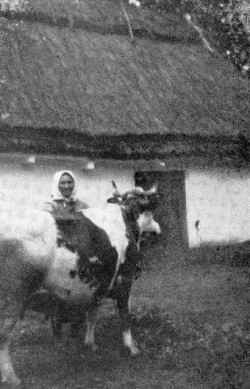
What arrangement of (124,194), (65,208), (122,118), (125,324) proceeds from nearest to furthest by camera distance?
(65,208), (125,324), (124,194), (122,118)

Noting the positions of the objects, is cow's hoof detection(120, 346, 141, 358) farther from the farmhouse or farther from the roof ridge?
the roof ridge

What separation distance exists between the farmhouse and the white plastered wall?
0.02m

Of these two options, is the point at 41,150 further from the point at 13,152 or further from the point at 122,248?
the point at 122,248

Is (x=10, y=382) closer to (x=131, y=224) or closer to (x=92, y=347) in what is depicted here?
(x=92, y=347)

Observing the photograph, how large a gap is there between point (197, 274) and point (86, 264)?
540 centimetres

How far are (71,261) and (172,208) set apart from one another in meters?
7.45

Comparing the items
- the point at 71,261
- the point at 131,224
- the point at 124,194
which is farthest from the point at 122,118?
the point at 71,261

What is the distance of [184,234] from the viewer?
12.8 meters

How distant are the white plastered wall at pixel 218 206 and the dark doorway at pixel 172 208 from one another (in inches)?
5.4

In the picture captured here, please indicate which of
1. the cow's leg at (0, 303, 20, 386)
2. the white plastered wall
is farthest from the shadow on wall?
the cow's leg at (0, 303, 20, 386)

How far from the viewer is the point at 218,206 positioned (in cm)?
1323

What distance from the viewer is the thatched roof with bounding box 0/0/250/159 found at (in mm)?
11211

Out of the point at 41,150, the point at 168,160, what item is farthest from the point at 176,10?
the point at 41,150

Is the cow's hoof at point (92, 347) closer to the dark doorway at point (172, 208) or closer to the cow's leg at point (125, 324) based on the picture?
the cow's leg at point (125, 324)
